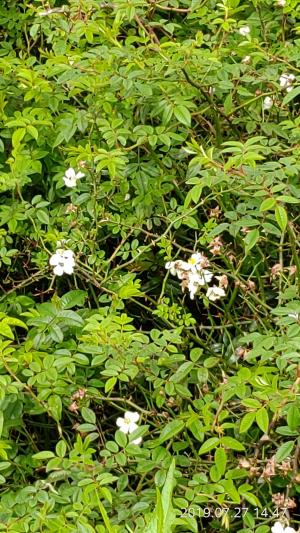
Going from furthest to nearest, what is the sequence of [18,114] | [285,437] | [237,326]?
[18,114] < [237,326] < [285,437]

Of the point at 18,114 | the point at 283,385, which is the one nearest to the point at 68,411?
the point at 283,385

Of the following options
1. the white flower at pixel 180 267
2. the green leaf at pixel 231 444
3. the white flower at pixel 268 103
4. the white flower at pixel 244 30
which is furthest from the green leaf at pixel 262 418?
the white flower at pixel 244 30

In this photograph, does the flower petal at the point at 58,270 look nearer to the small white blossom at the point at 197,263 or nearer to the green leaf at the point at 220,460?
the small white blossom at the point at 197,263

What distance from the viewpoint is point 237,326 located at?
234cm

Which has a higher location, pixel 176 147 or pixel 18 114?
pixel 18 114

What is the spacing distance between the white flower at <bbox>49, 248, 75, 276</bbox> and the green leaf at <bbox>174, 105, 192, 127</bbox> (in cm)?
46

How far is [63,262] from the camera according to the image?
7.24 feet

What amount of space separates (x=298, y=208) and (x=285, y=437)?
A: 2.47 ft

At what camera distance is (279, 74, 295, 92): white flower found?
2516mm

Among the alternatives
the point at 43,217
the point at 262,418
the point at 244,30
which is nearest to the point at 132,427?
the point at 262,418

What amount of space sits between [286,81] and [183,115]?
42 centimetres

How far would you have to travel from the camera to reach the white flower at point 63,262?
86.6 inches

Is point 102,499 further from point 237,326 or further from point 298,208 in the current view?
point 298,208

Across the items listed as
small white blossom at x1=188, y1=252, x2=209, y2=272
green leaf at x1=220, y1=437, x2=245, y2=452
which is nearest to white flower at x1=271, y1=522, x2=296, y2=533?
green leaf at x1=220, y1=437, x2=245, y2=452
